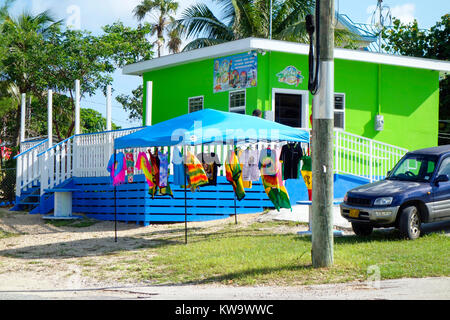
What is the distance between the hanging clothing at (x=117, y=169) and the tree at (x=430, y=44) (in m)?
17.3

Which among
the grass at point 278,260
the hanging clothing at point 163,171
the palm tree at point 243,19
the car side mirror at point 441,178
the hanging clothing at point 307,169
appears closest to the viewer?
the grass at point 278,260

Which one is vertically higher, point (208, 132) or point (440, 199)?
point (208, 132)

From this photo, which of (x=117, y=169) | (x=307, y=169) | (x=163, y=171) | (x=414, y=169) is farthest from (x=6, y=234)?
(x=414, y=169)

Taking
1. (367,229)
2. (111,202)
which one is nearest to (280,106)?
(111,202)

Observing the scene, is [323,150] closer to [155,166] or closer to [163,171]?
[163,171]

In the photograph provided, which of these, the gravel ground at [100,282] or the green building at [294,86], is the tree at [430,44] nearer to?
the green building at [294,86]

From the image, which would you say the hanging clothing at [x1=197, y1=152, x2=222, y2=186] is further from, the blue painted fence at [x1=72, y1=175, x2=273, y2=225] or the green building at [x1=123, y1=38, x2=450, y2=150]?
the green building at [x1=123, y1=38, x2=450, y2=150]

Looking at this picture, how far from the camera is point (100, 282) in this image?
9594mm

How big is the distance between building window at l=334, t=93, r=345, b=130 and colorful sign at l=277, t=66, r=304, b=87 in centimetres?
157

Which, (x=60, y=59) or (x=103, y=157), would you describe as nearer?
(x=103, y=157)

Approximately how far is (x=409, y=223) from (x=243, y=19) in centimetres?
1684

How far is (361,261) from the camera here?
31.3ft

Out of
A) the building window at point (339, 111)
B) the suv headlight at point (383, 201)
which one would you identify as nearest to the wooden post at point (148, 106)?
the building window at point (339, 111)

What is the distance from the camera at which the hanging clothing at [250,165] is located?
13344 millimetres
